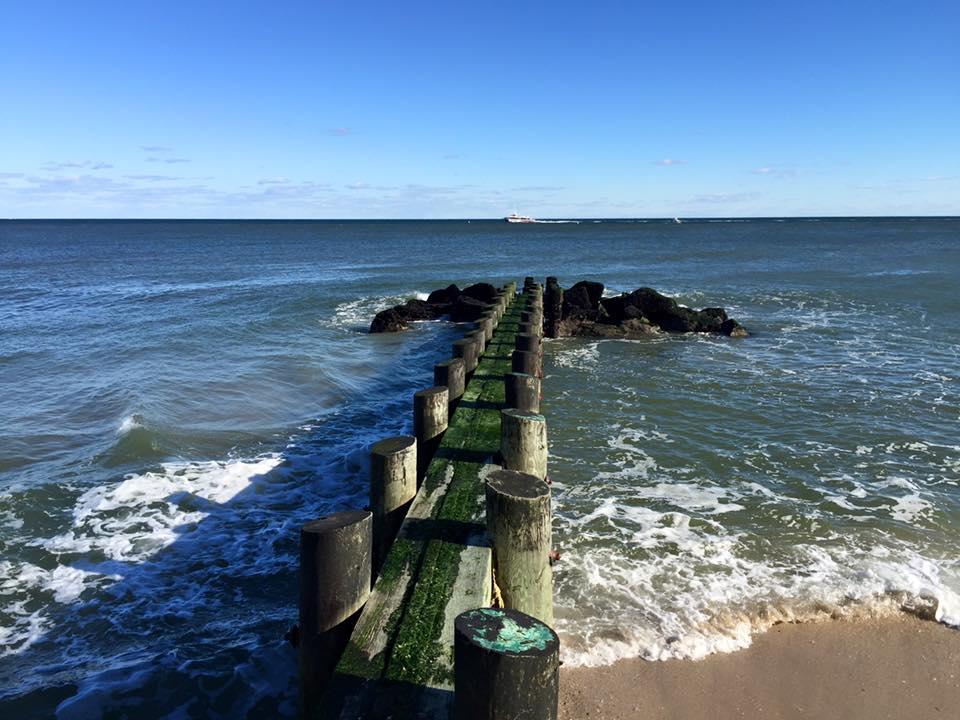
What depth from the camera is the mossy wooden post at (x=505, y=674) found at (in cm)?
224

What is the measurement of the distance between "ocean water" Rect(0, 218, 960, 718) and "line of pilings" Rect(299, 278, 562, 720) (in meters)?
1.16

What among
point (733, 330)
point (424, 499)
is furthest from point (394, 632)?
point (733, 330)

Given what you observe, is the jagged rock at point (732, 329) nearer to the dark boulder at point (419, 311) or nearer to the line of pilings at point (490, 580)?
the dark boulder at point (419, 311)

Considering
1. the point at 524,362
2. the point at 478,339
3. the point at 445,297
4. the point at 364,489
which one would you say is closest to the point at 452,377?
the point at 524,362

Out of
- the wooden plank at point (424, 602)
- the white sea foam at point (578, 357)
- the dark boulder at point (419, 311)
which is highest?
the dark boulder at point (419, 311)

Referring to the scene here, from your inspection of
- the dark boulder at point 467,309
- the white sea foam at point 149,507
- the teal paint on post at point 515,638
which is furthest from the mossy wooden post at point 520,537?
the dark boulder at point 467,309

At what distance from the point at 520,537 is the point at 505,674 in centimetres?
165

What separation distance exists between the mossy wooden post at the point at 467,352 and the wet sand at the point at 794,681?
181 inches

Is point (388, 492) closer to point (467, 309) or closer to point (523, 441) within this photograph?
point (523, 441)

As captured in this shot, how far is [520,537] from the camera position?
388 centimetres

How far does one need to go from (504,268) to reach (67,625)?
39725 millimetres

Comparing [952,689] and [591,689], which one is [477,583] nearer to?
[591,689]

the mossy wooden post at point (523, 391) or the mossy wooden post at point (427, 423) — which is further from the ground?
the mossy wooden post at point (523, 391)

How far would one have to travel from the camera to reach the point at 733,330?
17.8 m
